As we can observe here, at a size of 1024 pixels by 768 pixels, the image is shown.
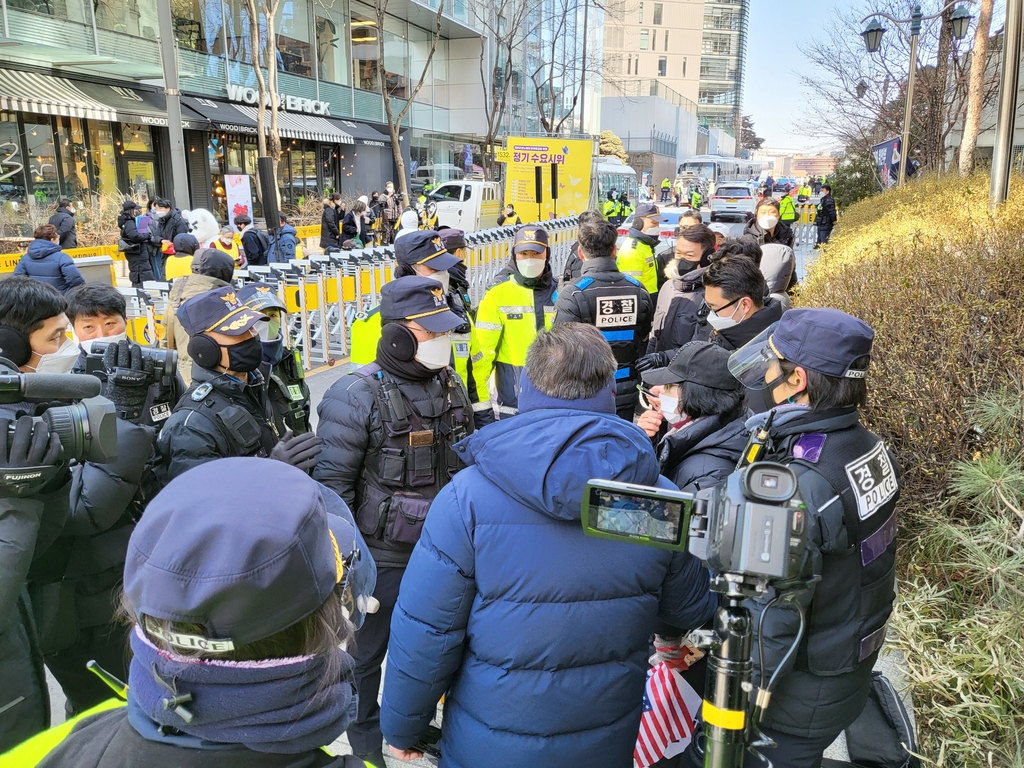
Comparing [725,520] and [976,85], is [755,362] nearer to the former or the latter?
[725,520]

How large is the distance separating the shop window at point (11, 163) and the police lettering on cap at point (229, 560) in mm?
22138

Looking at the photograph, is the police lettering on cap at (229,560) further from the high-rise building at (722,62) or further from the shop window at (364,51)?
the high-rise building at (722,62)

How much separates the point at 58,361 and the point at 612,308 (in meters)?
3.27

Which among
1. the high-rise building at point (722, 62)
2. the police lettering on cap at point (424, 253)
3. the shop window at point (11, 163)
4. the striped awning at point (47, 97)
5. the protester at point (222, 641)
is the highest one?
the high-rise building at point (722, 62)

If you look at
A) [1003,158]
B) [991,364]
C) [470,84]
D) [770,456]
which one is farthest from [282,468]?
[470,84]

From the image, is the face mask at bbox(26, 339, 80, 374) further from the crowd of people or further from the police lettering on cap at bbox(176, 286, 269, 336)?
the police lettering on cap at bbox(176, 286, 269, 336)

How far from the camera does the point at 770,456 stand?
7.00 feet

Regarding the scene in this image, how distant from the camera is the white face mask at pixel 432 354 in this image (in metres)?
3.17

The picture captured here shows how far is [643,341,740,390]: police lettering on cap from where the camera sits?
2.80 m

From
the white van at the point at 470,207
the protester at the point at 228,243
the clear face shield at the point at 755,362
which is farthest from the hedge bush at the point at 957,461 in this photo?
the white van at the point at 470,207

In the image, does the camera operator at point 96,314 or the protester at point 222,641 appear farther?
the camera operator at point 96,314

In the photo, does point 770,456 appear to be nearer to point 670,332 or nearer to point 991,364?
point 991,364

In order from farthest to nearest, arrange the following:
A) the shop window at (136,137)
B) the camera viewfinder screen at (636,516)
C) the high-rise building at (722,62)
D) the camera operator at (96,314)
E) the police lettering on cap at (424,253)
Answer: the high-rise building at (722,62), the shop window at (136,137), the police lettering on cap at (424,253), the camera operator at (96,314), the camera viewfinder screen at (636,516)

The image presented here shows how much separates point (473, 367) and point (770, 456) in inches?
122
